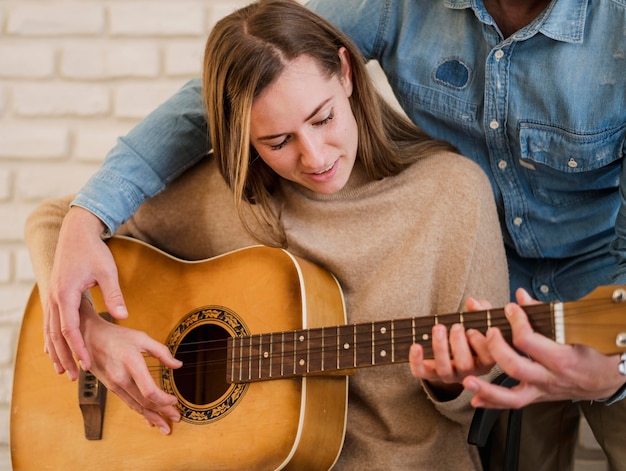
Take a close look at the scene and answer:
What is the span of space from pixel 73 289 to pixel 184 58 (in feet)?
2.72

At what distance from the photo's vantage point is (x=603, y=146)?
138 cm

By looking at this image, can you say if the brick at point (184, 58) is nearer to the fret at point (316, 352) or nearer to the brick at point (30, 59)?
the brick at point (30, 59)

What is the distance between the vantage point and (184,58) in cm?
203

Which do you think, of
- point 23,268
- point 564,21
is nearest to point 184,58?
point 23,268

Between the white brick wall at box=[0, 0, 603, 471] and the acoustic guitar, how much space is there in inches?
22.3

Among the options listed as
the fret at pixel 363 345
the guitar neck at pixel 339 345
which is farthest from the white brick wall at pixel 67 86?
the fret at pixel 363 345

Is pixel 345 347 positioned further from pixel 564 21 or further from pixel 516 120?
pixel 564 21

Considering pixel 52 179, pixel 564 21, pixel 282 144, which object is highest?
pixel 564 21

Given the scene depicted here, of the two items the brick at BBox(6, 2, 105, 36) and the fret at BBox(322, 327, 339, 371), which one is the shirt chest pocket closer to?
the fret at BBox(322, 327, 339, 371)

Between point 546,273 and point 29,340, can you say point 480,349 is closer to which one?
point 546,273

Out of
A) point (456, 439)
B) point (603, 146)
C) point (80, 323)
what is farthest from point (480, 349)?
point (80, 323)

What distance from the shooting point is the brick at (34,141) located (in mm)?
2082

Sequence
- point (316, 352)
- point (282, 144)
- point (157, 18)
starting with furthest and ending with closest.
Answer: point (157, 18)
point (282, 144)
point (316, 352)

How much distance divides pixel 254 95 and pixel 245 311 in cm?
37
